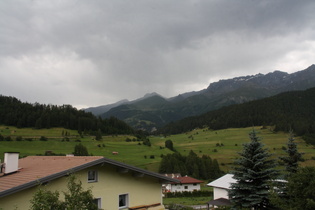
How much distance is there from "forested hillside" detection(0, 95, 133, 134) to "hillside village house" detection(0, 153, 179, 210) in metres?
123

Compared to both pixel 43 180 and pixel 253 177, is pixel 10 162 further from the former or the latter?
pixel 253 177

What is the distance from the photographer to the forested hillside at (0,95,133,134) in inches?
5157

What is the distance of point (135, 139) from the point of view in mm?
139625

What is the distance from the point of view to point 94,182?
14617 mm

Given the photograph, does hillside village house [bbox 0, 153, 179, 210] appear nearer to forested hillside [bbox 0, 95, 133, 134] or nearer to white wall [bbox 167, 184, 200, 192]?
white wall [bbox 167, 184, 200, 192]

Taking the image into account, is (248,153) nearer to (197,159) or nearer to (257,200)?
(257,200)

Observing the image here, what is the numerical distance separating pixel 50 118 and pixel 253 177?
130m

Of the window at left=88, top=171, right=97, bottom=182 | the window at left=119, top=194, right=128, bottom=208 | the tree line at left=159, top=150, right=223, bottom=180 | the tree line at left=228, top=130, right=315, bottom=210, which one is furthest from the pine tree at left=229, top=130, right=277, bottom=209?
the tree line at left=159, top=150, right=223, bottom=180

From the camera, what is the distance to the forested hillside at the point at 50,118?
430 feet

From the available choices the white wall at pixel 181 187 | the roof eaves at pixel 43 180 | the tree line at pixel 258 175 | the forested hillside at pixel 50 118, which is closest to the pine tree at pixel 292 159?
the tree line at pixel 258 175

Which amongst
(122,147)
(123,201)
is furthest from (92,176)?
(122,147)

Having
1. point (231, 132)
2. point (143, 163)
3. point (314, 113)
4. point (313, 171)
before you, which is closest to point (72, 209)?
point (313, 171)

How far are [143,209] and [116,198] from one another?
6.11 ft

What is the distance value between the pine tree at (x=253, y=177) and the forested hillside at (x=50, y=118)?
120087 mm
